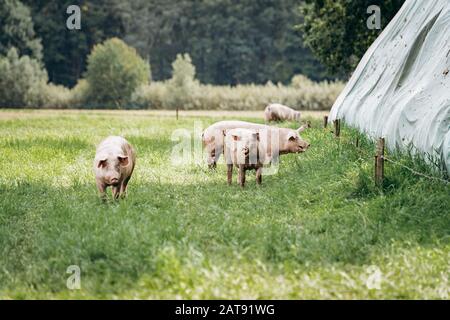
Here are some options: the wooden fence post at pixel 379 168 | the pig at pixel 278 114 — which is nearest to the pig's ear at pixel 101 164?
the wooden fence post at pixel 379 168

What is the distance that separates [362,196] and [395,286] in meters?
3.83

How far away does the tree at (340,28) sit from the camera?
1101 inches

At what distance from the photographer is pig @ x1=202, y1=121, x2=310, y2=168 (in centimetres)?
1302

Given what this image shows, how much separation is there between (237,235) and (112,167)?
9.53 ft

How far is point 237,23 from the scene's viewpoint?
70188mm

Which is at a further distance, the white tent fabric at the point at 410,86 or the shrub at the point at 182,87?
the shrub at the point at 182,87

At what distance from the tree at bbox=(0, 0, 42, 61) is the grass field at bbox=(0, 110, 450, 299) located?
48.2 metres

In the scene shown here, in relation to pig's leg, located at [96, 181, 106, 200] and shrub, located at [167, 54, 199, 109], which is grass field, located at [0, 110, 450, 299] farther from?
shrub, located at [167, 54, 199, 109]

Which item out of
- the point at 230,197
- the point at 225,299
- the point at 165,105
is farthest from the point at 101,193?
the point at 165,105

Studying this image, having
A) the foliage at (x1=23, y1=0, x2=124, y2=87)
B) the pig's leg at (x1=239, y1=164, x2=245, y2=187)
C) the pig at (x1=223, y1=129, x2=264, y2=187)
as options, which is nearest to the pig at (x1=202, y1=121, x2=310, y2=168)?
the pig at (x1=223, y1=129, x2=264, y2=187)

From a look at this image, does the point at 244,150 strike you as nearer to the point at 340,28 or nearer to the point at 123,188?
the point at 123,188

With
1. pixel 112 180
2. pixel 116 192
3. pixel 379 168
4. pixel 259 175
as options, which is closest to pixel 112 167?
pixel 112 180

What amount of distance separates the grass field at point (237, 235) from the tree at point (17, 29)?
4818cm

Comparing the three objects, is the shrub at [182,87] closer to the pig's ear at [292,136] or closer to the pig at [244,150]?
the pig's ear at [292,136]
